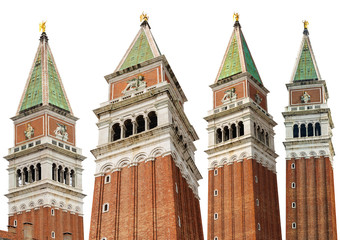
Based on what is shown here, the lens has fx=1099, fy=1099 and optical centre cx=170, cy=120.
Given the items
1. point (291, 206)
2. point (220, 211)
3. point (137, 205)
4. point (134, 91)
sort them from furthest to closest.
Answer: point (291, 206) → point (220, 211) → point (134, 91) → point (137, 205)

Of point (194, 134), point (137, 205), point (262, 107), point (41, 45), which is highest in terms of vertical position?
point (41, 45)

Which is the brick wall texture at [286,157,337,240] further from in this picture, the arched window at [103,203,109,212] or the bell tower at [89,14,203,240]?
the arched window at [103,203,109,212]

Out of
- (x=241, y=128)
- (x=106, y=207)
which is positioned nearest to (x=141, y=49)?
(x=106, y=207)

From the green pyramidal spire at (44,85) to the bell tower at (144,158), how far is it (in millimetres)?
23473

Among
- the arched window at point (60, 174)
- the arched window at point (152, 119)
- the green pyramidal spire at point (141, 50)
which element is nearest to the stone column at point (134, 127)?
the arched window at point (152, 119)

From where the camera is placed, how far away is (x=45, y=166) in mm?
121625

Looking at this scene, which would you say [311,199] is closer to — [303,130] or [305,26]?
[303,130]

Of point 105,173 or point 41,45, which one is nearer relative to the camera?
point 105,173

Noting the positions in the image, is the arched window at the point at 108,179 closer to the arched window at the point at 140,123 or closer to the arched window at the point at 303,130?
the arched window at the point at 140,123

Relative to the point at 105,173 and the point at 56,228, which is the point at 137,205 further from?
the point at 56,228

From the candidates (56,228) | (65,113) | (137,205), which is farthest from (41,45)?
(137,205)

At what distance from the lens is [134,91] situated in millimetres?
100875

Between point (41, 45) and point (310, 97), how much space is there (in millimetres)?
32991

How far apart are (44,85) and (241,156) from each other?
2463cm
